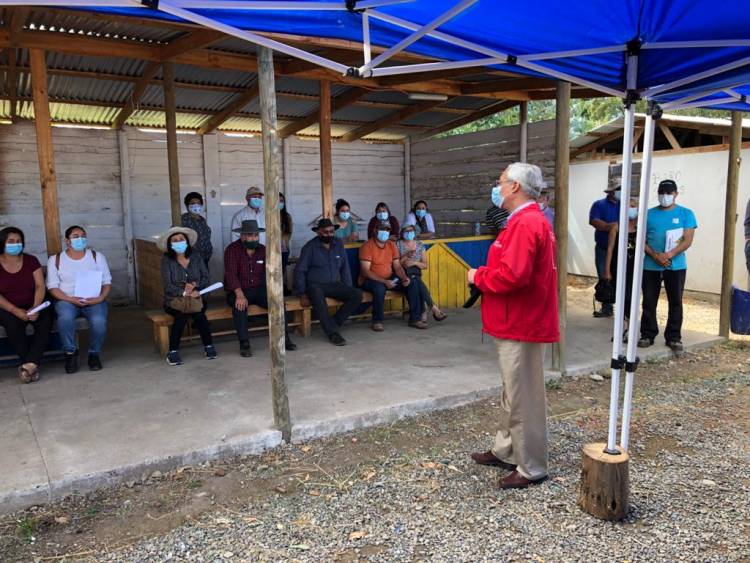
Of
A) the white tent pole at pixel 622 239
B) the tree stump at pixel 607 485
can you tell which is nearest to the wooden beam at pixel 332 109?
the white tent pole at pixel 622 239

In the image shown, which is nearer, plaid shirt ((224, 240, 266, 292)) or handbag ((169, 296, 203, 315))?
handbag ((169, 296, 203, 315))

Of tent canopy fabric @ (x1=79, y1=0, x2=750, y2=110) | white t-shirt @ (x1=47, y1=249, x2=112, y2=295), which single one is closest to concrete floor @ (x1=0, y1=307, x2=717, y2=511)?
white t-shirt @ (x1=47, y1=249, x2=112, y2=295)

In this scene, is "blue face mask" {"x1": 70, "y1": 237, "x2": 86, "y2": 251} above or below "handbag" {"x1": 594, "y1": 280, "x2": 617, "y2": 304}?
above

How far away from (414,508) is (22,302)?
4.02 metres

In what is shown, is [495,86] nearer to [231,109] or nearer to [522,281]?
[231,109]

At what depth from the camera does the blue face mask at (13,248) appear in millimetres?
5133

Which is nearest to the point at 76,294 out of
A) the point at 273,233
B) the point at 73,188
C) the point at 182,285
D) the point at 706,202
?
the point at 182,285

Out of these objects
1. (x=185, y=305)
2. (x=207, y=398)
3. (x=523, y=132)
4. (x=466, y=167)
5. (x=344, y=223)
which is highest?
(x=523, y=132)

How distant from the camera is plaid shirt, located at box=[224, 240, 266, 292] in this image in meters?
5.94

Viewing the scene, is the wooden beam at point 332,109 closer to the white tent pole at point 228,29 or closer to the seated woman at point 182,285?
the seated woman at point 182,285

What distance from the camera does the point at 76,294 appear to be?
5391mm

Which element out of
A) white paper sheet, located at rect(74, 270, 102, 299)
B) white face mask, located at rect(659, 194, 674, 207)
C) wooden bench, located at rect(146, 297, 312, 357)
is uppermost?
white face mask, located at rect(659, 194, 674, 207)

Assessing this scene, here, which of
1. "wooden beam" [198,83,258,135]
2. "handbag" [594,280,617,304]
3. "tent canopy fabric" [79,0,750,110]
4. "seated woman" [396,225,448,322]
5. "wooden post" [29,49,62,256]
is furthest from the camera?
"wooden beam" [198,83,258,135]

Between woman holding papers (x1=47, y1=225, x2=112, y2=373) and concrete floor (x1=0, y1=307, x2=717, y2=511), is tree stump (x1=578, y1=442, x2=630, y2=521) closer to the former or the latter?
concrete floor (x1=0, y1=307, x2=717, y2=511)
